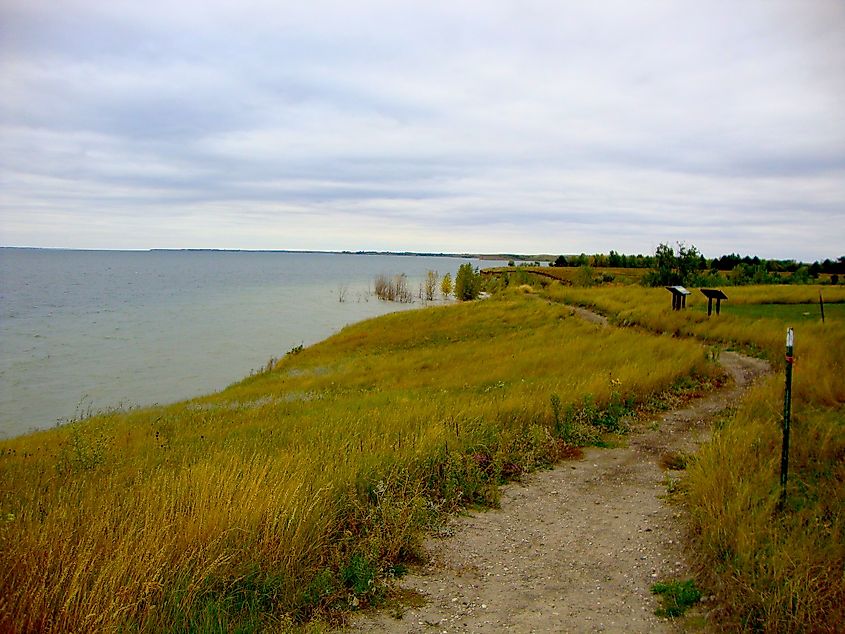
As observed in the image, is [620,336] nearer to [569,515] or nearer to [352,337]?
[569,515]

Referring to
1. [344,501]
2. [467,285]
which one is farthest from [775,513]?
[467,285]

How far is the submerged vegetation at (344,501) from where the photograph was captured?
3949 mm

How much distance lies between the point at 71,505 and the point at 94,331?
1633 inches

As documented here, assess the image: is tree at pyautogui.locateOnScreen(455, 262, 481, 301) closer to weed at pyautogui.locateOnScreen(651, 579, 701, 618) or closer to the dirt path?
the dirt path

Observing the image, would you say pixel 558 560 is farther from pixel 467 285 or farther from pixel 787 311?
pixel 467 285

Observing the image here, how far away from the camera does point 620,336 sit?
19.9 metres

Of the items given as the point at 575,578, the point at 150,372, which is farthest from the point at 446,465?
the point at 150,372

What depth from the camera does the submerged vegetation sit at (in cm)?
395

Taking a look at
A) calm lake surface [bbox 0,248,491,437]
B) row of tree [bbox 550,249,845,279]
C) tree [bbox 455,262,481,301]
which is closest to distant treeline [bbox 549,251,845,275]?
row of tree [bbox 550,249,845,279]

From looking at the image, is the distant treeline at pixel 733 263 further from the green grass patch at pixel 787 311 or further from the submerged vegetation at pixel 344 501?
the submerged vegetation at pixel 344 501

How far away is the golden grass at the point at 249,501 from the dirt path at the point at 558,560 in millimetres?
415

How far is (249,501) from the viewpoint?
198 inches

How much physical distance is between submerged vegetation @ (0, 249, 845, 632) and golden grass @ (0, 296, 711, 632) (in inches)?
0.9

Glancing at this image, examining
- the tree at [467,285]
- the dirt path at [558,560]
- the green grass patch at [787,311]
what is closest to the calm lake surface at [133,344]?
the tree at [467,285]
